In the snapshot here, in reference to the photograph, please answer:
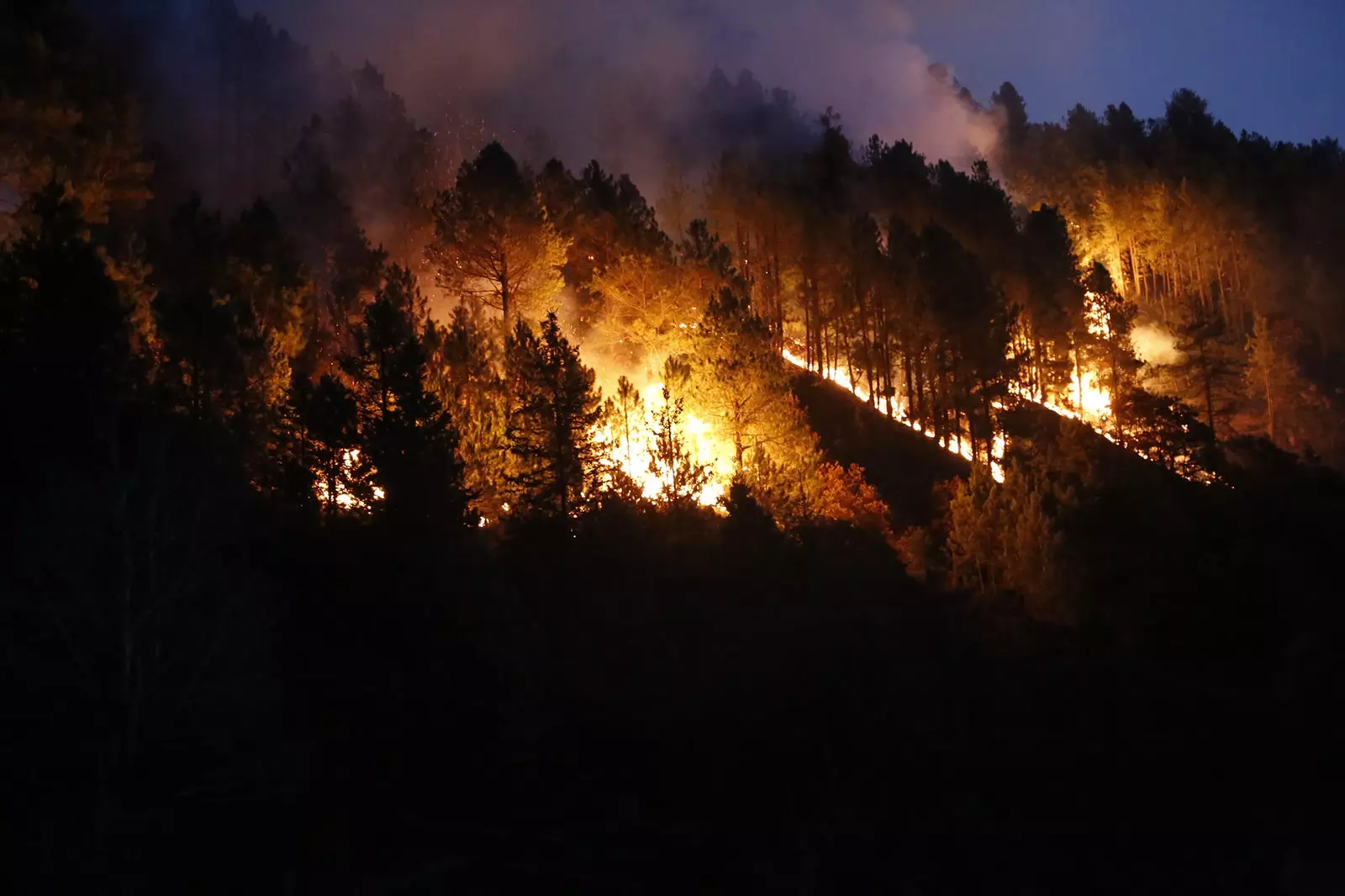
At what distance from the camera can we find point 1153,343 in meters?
62.2

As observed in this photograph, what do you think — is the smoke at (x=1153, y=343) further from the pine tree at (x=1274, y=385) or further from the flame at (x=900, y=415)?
the flame at (x=900, y=415)

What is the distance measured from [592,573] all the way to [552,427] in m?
5.08

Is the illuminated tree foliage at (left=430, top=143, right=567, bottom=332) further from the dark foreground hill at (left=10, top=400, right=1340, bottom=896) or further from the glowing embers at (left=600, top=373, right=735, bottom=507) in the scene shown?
the dark foreground hill at (left=10, top=400, right=1340, bottom=896)

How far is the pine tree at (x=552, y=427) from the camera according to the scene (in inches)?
1077

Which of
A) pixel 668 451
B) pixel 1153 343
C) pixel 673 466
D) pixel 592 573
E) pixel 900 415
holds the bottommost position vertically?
pixel 592 573

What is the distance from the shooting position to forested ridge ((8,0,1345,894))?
43.9ft

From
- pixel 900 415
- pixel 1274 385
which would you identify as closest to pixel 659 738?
pixel 900 415

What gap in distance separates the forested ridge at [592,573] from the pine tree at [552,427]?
5.7 inches

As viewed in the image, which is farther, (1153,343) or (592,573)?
(1153,343)

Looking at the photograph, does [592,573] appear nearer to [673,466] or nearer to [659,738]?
[673,466]

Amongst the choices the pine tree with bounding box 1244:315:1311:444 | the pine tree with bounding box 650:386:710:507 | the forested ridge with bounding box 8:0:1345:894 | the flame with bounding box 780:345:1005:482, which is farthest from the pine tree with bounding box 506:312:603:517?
the pine tree with bounding box 1244:315:1311:444

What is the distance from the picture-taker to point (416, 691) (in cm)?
1825

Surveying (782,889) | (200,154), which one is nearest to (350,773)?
(782,889)

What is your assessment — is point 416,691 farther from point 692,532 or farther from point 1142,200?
point 1142,200
